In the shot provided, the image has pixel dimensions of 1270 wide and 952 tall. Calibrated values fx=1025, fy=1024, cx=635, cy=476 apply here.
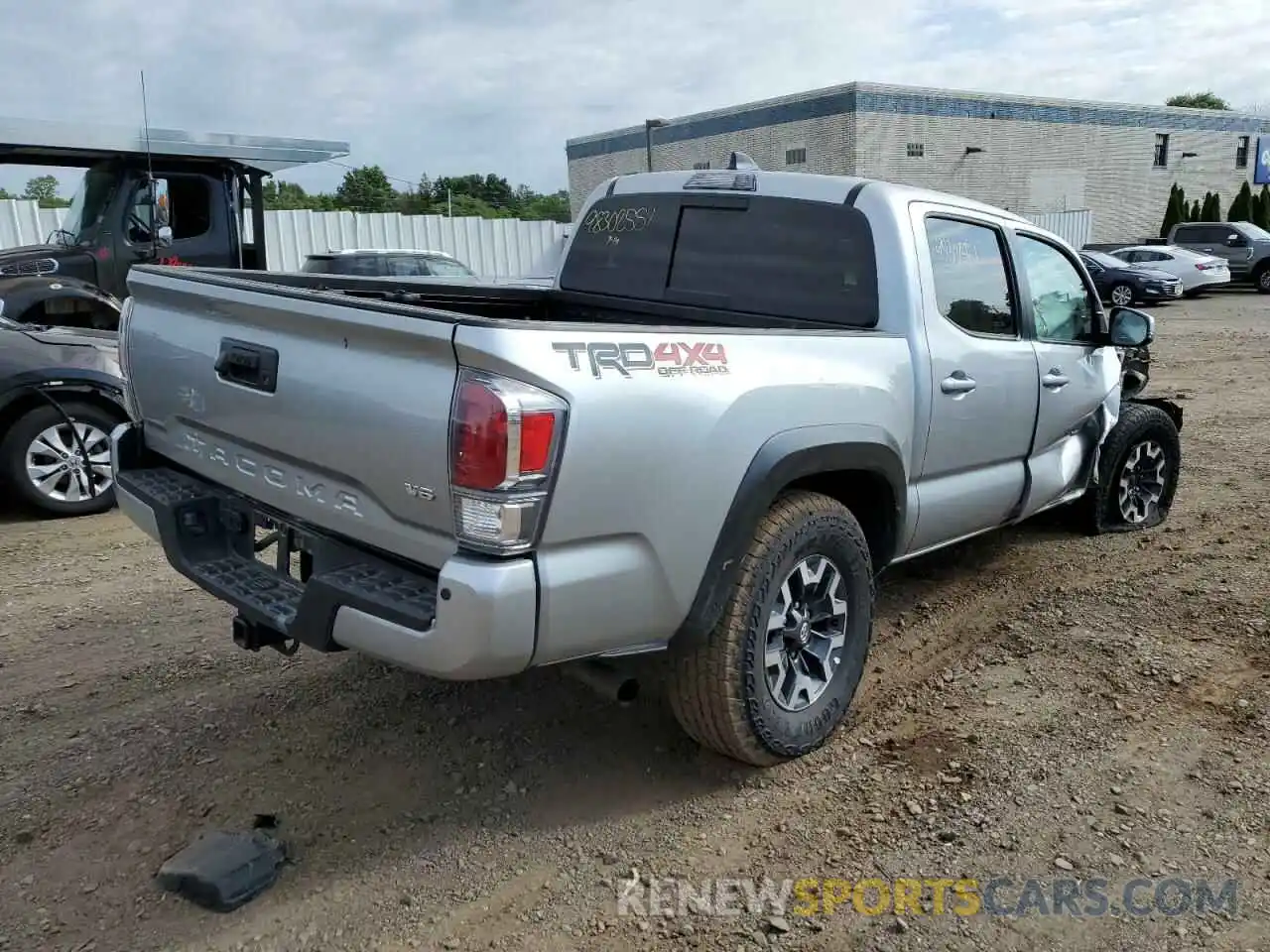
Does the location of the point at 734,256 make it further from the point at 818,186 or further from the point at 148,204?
the point at 148,204

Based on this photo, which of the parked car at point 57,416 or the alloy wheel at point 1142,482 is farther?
the parked car at point 57,416

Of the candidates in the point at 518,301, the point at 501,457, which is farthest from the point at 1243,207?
the point at 501,457

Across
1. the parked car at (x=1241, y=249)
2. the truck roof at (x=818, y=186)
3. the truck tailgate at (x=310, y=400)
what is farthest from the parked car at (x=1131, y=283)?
the truck tailgate at (x=310, y=400)

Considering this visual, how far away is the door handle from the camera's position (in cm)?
386

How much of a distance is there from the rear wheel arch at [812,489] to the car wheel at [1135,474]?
2380 millimetres

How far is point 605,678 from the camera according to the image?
2951mm

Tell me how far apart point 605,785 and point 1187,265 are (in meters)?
25.5

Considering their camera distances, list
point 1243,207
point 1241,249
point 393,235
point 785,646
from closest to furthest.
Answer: point 785,646 → point 393,235 → point 1241,249 → point 1243,207

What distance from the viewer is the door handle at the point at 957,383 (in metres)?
3.86

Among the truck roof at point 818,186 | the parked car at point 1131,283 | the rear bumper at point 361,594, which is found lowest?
the rear bumper at point 361,594

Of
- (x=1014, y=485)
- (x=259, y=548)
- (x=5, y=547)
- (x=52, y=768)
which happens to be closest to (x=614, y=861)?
(x=259, y=548)

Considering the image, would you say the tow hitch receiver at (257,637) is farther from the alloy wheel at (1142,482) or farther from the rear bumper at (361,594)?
the alloy wheel at (1142,482)

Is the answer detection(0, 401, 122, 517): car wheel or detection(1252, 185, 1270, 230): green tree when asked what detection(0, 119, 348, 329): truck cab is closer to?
detection(0, 401, 122, 517): car wheel

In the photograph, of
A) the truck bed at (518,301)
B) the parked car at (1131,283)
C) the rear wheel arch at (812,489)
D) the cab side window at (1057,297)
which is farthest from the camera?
the parked car at (1131,283)
